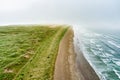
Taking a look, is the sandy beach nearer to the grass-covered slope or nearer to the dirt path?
the dirt path

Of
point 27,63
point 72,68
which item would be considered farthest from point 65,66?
point 27,63

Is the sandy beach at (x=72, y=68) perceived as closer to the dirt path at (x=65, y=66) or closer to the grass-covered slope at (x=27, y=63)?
the dirt path at (x=65, y=66)

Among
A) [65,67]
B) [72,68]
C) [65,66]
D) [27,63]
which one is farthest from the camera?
[65,66]

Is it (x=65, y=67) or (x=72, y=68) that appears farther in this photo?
(x=65, y=67)

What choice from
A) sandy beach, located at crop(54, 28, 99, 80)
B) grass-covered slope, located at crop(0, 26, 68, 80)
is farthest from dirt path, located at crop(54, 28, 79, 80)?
grass-covered slope, located at crop(0, 26, 68, 80)

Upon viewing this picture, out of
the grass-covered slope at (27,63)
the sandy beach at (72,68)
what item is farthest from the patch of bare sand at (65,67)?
the grass-covered slope at (27,63)

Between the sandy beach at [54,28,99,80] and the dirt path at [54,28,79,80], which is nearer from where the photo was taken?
the dirt path at [54,28,79,80]

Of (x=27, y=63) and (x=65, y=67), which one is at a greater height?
(x=27, y=63)

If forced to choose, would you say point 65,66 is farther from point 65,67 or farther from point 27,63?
point 27,63

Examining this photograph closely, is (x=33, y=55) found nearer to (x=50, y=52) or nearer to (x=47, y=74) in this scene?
(x=50, y=52)

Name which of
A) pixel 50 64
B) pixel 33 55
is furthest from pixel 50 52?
pixel 50 64

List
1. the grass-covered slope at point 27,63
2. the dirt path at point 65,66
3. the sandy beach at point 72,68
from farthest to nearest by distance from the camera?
the sandy beach at point 72,68 < the dirt path at point 65,66 < the grass-covered slope at point 27,63

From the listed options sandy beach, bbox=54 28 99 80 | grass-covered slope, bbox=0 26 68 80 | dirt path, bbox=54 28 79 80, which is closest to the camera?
grass-covered slope, bbox=0 26 68 80
